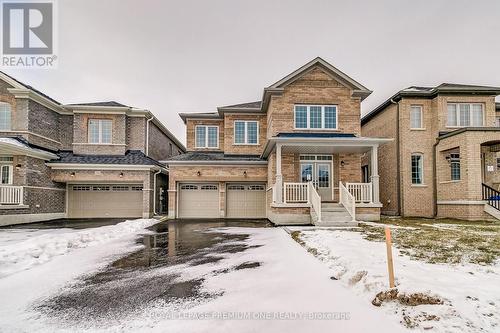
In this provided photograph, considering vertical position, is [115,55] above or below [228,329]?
above

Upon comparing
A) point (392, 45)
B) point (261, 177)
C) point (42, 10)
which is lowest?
point (261, 177)

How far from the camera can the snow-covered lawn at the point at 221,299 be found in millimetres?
2898

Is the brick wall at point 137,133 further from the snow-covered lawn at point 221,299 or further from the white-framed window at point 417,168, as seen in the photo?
the white-framed window at point 417,168

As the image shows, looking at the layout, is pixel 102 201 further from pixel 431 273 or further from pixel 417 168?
pixel 417 168

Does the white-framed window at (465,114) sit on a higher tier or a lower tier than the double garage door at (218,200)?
higher

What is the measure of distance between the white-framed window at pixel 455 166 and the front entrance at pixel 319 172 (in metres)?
7.16

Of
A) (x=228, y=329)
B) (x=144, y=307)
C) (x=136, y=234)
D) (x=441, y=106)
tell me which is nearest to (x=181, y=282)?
(x=144, y=307)

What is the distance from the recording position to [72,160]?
15.5 m

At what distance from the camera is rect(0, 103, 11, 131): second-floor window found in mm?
14445

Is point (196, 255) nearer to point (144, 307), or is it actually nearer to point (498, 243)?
point (144, 307)

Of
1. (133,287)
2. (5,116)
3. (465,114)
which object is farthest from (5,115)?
(465,114)

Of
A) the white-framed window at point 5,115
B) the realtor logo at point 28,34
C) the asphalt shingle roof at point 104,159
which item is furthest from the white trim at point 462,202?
the white-framed window at point 5,115

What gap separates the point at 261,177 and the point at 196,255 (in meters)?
9.53

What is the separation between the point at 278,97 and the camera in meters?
14.0
